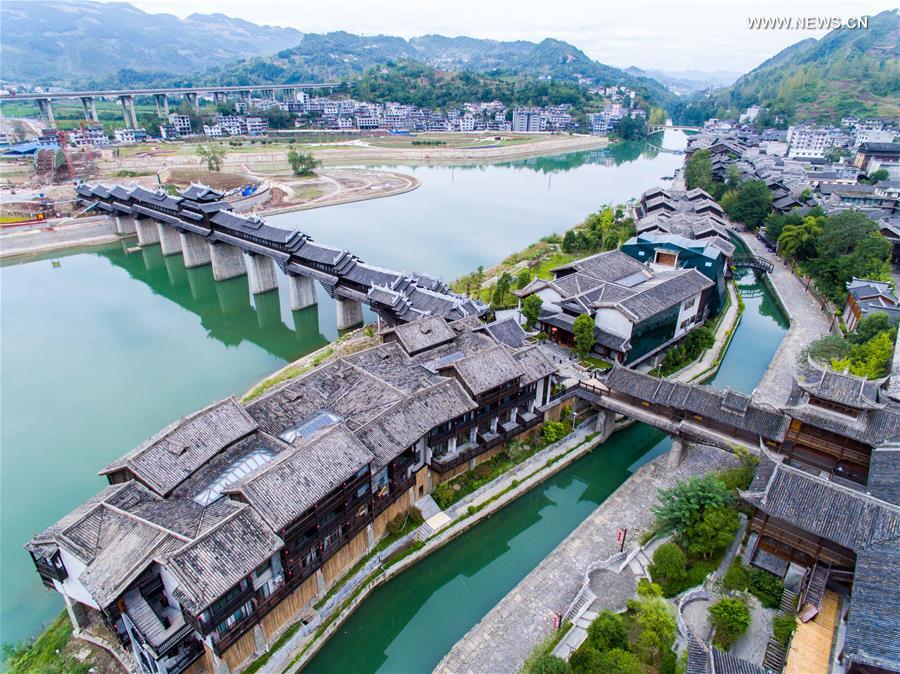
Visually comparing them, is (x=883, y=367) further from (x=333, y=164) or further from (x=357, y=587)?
(x=333, y=164)

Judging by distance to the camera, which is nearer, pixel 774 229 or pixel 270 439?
pixel 270 439

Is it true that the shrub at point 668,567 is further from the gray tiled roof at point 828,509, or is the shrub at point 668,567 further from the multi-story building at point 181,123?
the multi-story building at point 181,123

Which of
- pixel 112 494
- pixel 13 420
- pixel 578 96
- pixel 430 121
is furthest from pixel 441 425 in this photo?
pixel 578 96

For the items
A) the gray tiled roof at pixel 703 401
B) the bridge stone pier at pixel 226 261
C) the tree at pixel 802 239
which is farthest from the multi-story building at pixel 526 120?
the gray tiled roof at pixel 703 401

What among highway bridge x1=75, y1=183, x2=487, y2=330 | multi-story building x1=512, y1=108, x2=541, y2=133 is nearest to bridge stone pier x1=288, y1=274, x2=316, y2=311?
highway bridge x1=75, y1=183, x2=487, y2=330

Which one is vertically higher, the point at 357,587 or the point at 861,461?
the point at 861,461

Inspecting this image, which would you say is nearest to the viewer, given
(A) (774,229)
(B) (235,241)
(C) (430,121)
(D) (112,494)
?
(D) (112,494)
